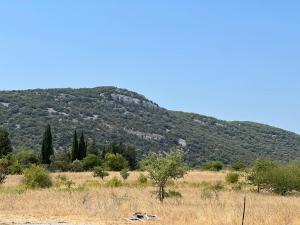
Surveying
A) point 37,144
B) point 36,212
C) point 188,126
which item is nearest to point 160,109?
point 188,126

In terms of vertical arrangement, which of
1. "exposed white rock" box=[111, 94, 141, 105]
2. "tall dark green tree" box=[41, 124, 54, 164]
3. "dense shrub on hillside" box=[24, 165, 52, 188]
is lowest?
"dense shrub on hillside" box=[24, 165, 52, 188]

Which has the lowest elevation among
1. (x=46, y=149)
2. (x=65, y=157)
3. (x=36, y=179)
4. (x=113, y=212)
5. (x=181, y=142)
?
(x=113, y=212)

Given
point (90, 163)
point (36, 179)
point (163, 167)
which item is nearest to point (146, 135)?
point (90, 163)

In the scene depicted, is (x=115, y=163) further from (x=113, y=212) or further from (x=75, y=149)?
(x=113, y=212)

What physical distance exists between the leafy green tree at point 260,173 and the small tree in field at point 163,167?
13.5 meters

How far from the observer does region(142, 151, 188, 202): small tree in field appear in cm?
3155

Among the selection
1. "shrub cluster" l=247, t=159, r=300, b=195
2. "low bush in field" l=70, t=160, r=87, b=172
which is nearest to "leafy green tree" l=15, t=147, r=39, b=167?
"low bush in field" l=70, t=160, r=87, b=172

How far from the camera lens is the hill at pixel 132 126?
124250 mm

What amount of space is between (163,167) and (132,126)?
374 feet

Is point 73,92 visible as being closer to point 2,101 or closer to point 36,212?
point 2,101

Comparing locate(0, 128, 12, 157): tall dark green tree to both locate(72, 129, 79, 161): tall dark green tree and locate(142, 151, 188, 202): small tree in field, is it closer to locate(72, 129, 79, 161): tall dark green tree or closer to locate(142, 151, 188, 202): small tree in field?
locate(72, 129, 79, 161): tall dark green tree

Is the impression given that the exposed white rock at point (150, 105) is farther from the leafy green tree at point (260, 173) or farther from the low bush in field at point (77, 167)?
the leafy green tree at point (260, 173)

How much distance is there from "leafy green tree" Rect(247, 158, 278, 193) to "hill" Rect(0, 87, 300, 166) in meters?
64.6

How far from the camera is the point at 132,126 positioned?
145500mm
